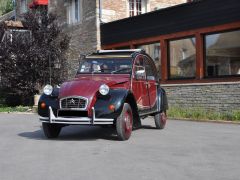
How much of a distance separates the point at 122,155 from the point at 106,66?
395 cm

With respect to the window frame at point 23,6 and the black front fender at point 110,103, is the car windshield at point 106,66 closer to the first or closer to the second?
the black front fender at point 110,103

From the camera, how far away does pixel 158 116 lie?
525 inches

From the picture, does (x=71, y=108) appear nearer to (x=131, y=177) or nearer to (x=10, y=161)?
(x=10, y=161)

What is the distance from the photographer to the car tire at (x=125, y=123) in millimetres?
10578

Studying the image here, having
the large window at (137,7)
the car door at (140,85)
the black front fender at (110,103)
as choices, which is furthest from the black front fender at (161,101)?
the large window at (137,7)

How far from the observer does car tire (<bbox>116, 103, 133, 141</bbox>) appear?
10578 millimetres

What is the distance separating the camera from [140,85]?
12.2 metres

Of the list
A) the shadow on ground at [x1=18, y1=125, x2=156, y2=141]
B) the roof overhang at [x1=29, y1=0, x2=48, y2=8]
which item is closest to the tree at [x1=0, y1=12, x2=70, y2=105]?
the roof overhang at [x1=29, y1=0, x2=48, y2=8]

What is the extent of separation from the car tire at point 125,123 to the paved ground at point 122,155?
0.56 feet

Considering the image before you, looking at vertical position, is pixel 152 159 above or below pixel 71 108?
below

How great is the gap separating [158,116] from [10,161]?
571cm

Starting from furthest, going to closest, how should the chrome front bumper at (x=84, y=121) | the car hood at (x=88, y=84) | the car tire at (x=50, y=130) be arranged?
the car tire at (x=50, y=130)
the car hood at (x=88, y=84)
the chrome front bumper at (x=84, y=121)

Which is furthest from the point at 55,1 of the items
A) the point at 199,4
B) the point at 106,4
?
the point at 199,4

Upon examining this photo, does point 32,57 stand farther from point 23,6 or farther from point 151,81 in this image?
point 151,81
